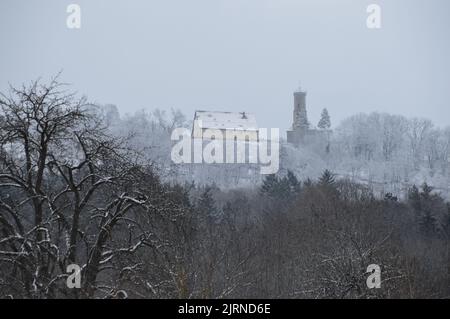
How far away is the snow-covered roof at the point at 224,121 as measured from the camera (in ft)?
323

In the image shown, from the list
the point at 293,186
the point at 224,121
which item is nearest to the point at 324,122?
the point at 224,121

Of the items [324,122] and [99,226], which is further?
[324,122]

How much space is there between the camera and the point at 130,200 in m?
12.0

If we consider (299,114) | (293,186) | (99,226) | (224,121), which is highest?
(299,114)

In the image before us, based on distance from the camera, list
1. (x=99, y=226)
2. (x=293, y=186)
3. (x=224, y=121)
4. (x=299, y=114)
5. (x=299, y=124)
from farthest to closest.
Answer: (x=299, y=114)
(x=299, y=124)
(x=224, y=121)
(x=293, y=186)
(x=99, y=226)

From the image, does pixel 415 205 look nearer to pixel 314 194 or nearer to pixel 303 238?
pixel 314 194

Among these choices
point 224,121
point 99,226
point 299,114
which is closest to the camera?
point 99,226

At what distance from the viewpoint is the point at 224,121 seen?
326ft

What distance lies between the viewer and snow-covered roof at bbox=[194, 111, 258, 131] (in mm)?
98562

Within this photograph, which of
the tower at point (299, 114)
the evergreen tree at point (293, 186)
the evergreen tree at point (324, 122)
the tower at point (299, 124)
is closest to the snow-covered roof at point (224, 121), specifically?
the tower at point (299, 124)

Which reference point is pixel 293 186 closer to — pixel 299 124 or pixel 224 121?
pixel 224 121

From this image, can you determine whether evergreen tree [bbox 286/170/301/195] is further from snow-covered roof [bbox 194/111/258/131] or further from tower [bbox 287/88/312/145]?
tower [bbox 287/88/312/145]

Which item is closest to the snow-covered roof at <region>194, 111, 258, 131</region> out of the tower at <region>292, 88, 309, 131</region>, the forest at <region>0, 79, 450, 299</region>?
the tower at <region>292, 88, 309, 131</region>

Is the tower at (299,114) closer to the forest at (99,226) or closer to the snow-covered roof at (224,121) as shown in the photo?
the snow-covered roof at (224,121)
